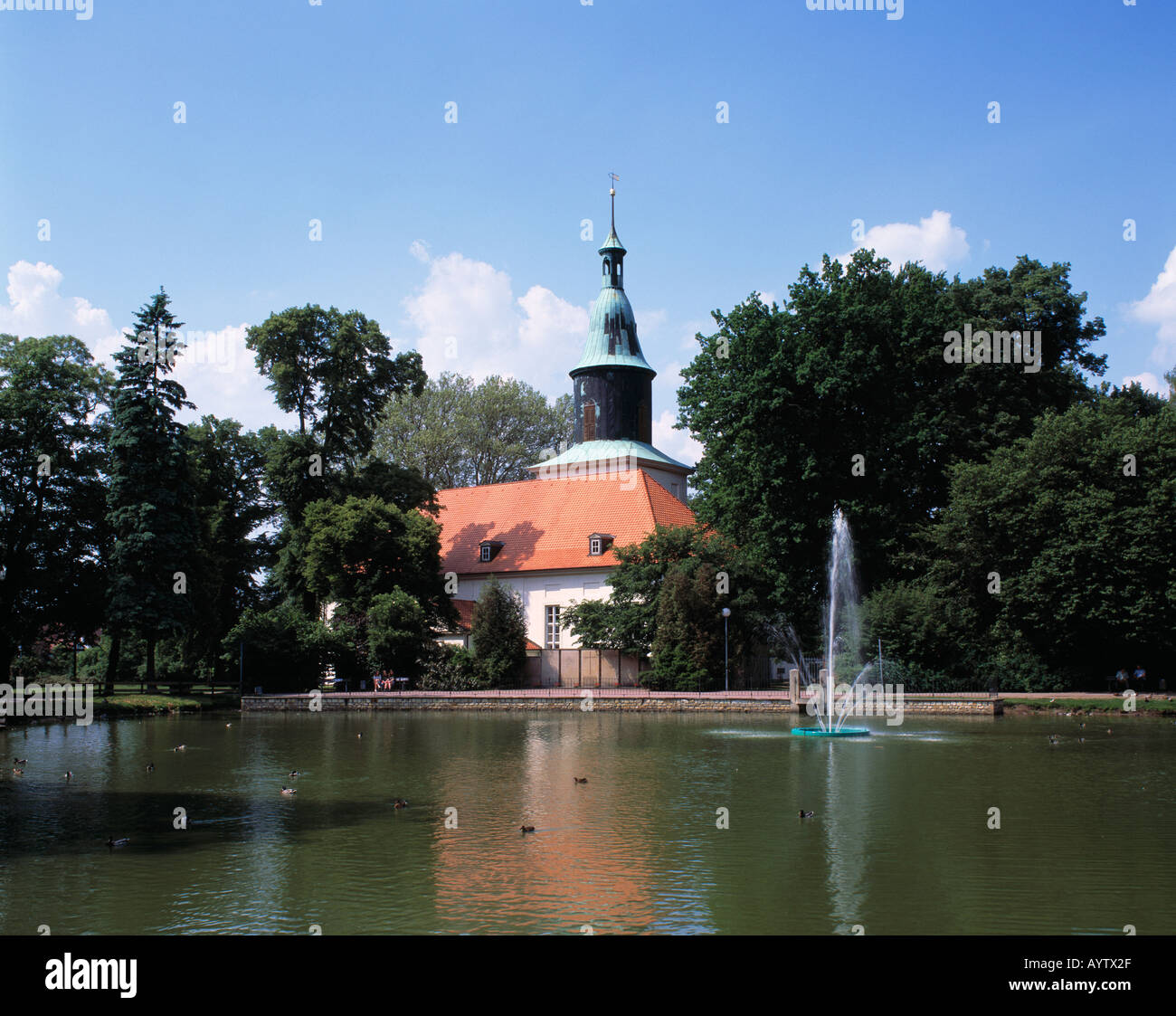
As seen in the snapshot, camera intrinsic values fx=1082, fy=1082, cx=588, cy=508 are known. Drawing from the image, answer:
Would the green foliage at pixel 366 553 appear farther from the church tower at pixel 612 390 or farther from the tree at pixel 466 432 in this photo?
the tree at pixel 466 432

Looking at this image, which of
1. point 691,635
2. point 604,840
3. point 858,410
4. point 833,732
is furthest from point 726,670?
point 604,840

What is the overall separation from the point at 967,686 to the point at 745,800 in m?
26.1

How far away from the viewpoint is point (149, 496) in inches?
1718

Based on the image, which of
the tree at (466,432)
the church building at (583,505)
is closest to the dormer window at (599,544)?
the church building at (583,505)

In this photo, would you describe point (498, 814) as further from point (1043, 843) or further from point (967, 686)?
point (967, 686)

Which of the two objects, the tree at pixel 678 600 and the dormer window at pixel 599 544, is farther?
the dormer window at pixel 599 544

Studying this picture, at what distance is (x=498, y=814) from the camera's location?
634 inches

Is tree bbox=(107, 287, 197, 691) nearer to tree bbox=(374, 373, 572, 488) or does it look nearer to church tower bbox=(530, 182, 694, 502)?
church tower bbox=(530, 182, 694, 502)

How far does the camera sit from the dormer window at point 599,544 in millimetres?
52656

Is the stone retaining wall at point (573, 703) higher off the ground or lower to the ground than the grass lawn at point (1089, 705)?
lower

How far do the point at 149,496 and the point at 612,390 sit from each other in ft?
95.7

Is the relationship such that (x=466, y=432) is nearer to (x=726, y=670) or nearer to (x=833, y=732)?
(x=726, y=670)

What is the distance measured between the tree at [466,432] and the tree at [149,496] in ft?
119
